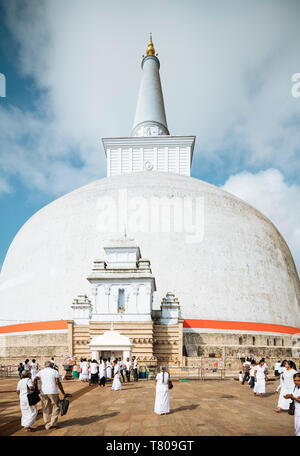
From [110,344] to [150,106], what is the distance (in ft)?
131

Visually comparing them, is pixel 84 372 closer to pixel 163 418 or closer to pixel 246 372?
pixel 246 372

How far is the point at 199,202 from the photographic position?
117 feet

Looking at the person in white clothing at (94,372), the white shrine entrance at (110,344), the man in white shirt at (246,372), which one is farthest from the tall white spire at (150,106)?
the person in white clothing at (94,372)

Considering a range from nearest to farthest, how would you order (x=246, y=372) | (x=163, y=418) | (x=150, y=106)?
(x=163, y=418) → (x=246, y=372) → (x=150, y=106)

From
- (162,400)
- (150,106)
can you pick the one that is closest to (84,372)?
(162,400)

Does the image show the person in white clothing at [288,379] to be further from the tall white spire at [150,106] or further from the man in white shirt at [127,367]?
the tall white spire at [150,106]

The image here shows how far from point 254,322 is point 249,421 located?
78.5 feet

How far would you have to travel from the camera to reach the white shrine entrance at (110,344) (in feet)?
68.6

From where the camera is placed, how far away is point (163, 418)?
8.60 metres

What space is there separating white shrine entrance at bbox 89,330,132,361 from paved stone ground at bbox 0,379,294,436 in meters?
8.07

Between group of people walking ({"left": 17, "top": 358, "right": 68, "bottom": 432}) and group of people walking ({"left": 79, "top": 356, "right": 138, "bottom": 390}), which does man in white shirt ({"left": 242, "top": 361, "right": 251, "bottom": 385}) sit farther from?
group of people walking ({"left": 17, "top": 358, "right": 68, "bottom": 432})

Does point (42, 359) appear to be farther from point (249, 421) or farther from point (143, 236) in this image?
point (249, 421)

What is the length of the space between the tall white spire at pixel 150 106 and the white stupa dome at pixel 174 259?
14113 mm

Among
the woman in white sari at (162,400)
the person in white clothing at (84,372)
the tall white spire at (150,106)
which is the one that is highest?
the tall white spire at (150,106)
